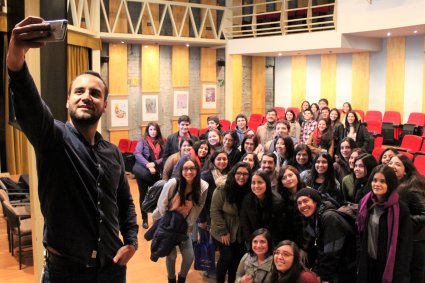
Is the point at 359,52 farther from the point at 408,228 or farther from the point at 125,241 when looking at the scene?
the point at 125,241

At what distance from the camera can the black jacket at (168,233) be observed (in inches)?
193

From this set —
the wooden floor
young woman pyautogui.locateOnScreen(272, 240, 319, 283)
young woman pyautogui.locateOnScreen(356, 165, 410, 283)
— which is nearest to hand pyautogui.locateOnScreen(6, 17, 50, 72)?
young woman pyautogui.locateOnScreen(272, 240, 319, 283)

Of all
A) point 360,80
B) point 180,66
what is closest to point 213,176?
point 180,66

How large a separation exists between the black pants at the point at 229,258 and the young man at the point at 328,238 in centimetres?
76

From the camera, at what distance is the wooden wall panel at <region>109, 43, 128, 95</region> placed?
14.8m

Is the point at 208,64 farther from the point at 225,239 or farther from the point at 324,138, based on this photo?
the point at 225,239

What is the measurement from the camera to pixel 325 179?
549 centimetres

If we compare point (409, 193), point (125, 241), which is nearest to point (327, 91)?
point (409, 193)

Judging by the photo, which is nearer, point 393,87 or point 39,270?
point 39,270

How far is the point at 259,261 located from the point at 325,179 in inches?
60.3

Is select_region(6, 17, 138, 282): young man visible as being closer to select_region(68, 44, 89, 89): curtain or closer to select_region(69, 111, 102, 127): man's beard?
select_region(69, 111, 102, 127): man's beard

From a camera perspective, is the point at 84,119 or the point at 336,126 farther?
the point at 336,126

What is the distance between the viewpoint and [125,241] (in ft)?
7.15

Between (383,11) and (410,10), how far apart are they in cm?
85
